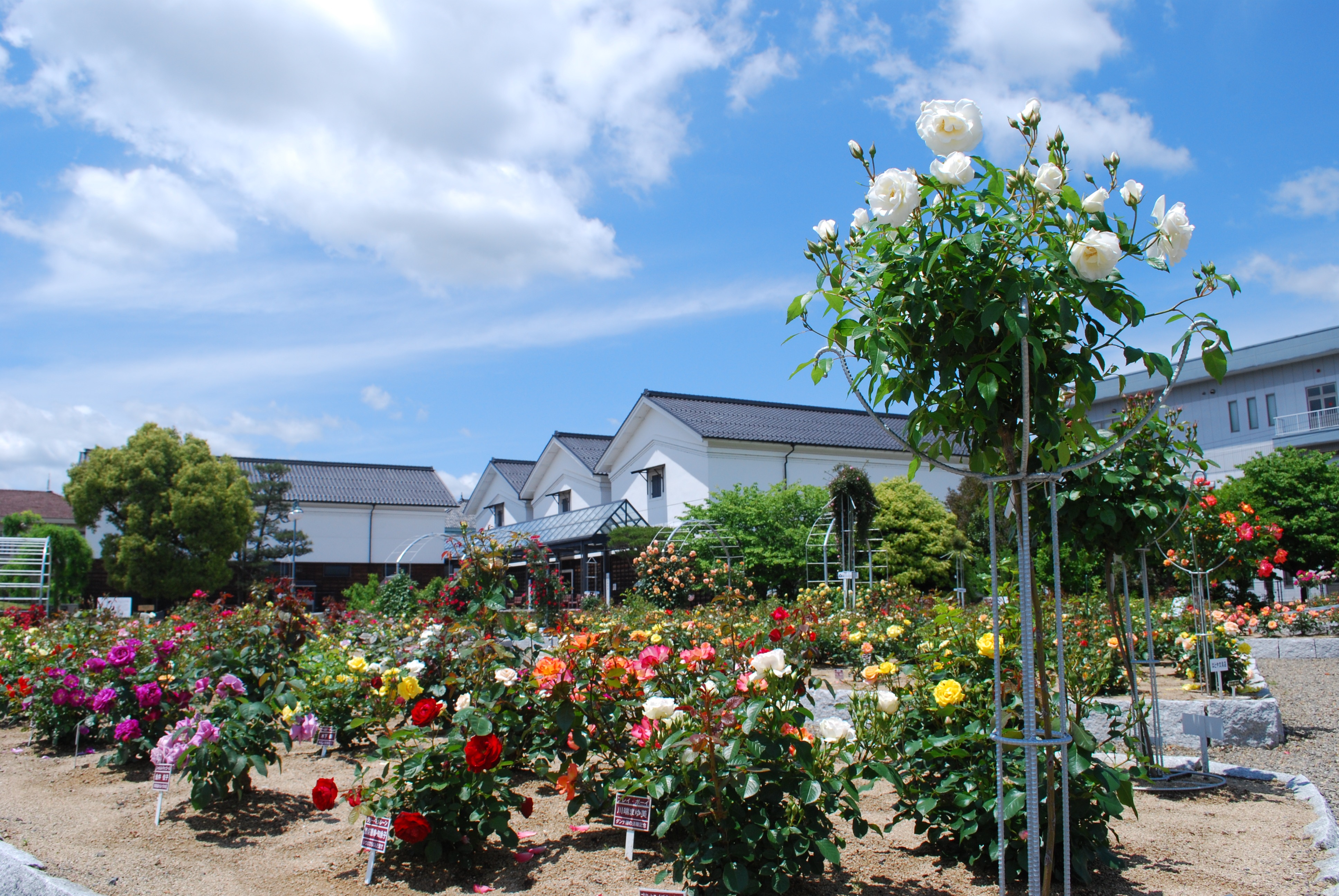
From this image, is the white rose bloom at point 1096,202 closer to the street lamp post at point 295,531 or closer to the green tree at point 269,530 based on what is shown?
the street lamp post at point 295,531

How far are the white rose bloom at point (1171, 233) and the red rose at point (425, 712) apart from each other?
3118 mm

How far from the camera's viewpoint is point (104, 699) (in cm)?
533

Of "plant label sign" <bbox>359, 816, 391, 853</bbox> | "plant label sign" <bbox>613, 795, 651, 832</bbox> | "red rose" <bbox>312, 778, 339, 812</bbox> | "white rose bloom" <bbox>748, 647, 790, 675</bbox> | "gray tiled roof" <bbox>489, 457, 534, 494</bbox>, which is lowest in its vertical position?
"plant label sign" <bbox>359, 816, 391, 853</bbox>

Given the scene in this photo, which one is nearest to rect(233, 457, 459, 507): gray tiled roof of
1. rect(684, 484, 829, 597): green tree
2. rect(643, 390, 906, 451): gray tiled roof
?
rect(643, 390, 906, 451): gray tiled roof

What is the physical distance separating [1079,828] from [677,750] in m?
1.55

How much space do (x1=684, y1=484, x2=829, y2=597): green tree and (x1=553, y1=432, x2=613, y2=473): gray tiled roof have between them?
7.50 meters

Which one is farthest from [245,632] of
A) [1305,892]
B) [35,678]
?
[1305,892]

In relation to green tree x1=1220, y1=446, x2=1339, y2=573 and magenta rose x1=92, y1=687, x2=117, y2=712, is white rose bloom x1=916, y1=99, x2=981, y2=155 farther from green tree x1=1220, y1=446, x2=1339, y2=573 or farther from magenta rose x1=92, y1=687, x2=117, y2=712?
green tree x1=1220, y1=446, x2=1339, y2=573

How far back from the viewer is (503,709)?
4.11 m

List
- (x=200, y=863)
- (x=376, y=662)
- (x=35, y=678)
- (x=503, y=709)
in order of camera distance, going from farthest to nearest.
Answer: (x=35, y=678) → (x=376, y=662) → (x=503, y=709) → (x=200, y=863)

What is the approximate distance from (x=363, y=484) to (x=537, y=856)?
37.4 m

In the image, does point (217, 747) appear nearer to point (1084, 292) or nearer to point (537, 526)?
point (1084, 292)

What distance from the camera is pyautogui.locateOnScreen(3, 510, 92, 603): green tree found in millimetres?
21172

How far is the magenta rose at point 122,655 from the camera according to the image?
5.49m
